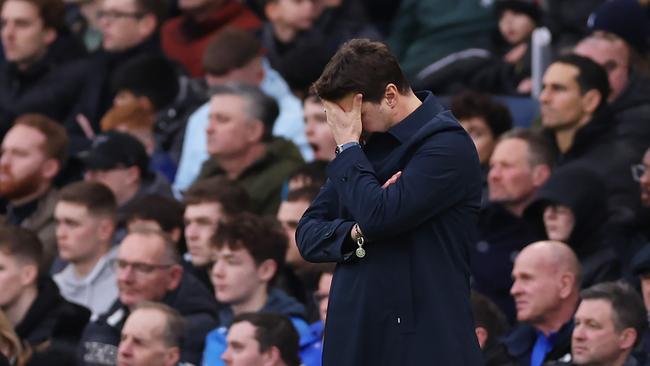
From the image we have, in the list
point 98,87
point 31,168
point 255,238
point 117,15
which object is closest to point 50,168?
point 31,168

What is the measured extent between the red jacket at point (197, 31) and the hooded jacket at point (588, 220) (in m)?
4.16

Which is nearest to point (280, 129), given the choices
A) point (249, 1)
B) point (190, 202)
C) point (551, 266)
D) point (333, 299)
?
point (190, 202)

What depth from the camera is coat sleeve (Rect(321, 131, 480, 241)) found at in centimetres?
533

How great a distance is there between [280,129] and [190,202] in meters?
1.67

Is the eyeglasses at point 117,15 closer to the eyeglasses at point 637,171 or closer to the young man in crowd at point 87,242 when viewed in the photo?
the young man in crowd at point 87,242

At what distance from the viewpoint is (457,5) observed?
41.0 feet

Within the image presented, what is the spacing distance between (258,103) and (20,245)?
1950mm

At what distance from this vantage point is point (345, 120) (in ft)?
17.8

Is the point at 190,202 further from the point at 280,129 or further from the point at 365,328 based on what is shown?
the point at 365,328

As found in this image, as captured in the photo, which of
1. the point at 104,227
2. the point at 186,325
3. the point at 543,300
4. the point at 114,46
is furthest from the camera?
the point at 114,46

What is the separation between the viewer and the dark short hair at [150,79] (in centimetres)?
1184

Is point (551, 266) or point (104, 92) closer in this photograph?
point (551, 266)

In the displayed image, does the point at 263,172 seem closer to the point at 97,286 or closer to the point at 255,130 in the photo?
the point at 255,130

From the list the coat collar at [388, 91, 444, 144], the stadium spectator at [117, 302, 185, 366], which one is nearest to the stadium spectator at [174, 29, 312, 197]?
the stadium spectator at [117, 302, 185, 366]
